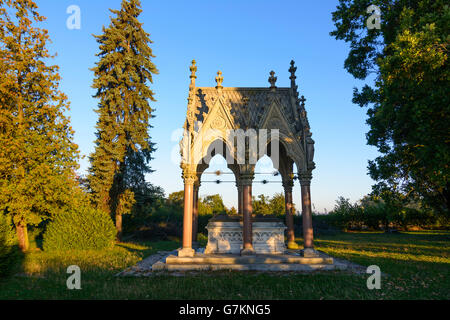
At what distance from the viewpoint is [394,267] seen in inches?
396

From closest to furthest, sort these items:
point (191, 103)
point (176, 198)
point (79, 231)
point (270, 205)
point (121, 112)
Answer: point (191, 103) < point (79, 231) < point (121, 112) < point (270, 205) < point (176, 198)

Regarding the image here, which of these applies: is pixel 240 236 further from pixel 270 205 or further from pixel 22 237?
pixel 270 205

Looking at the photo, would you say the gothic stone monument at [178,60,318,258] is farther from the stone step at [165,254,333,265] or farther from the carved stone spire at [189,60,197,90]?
the stone step at [165,254,333,265]

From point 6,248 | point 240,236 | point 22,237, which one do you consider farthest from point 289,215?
point 22,237

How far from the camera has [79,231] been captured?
1622 centimetres

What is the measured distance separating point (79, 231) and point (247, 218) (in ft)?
39.1

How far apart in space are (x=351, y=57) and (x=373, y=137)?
19.6 ft

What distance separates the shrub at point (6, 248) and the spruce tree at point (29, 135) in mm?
6419

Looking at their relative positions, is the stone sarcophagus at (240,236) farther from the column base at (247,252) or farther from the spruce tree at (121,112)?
the spruce tree at (121,112)

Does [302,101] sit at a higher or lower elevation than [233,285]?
higher

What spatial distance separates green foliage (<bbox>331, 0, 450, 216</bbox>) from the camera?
8.05m

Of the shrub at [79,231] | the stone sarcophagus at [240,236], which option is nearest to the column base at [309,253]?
the stone sarcophagus at [240,236]

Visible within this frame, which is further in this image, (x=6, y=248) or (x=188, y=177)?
(x=188, y=177)
